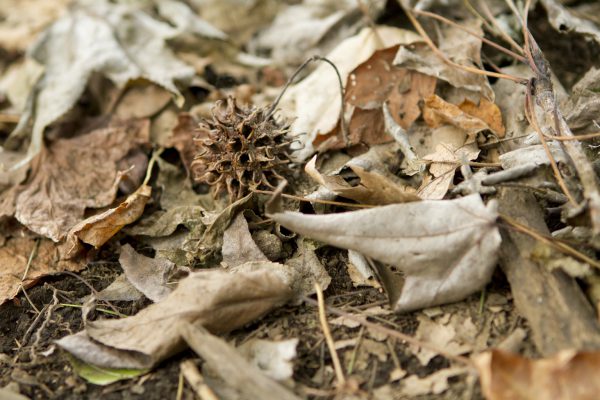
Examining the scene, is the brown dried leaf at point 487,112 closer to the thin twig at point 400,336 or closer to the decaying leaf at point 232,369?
the thin twig at point 400,336

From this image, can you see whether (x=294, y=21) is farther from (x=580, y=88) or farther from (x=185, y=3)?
(x=580, y=88)

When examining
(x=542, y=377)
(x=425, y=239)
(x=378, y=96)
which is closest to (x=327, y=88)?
(x=378, y=96)

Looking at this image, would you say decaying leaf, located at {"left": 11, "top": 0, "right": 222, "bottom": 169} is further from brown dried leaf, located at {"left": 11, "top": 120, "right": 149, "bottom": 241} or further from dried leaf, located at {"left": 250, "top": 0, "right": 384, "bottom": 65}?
dried leaf, located at {"left": 250, "top": 0, "right": 384, "bottom": 65}

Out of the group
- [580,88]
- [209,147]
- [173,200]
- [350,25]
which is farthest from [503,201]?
[350,25]

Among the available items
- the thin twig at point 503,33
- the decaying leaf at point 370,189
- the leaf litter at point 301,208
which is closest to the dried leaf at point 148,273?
the leaf litter at point 301,208

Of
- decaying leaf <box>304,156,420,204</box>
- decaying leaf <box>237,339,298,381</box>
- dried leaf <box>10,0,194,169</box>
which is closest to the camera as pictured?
decaying leaf <box>237,339,298,381</box>

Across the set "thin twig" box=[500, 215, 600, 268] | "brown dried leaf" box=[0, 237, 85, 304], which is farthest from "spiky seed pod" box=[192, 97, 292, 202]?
"thin twig" box=[500, 215, 600, 268]
